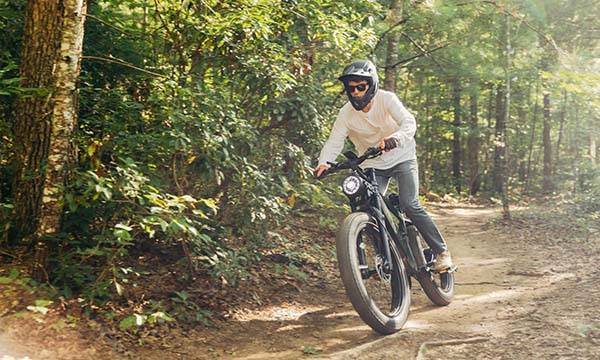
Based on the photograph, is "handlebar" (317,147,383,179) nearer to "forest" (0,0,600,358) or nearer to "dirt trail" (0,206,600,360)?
"forest" (0,0,600,358)

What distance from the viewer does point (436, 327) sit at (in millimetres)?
4371

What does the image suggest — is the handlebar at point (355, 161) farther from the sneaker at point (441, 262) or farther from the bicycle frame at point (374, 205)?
the sneaker at point (441, 262)

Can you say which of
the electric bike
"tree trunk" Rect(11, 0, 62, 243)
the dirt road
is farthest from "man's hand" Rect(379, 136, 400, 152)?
"tree trunk" Rect(11, 0, 62, 243)

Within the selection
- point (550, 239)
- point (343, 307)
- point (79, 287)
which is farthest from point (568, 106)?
point (79, 287)

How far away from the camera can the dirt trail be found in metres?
3.73

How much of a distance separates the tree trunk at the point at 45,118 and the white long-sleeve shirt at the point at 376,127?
7.25 ft

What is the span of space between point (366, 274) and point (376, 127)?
1.44 meters

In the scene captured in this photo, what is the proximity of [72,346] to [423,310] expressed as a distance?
328 centimetres

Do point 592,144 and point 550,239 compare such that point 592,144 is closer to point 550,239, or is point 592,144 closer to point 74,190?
point 550,239

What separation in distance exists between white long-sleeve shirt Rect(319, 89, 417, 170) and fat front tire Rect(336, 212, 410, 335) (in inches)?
30.3

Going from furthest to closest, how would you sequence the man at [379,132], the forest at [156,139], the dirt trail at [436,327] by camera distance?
the man at [379,132] < the forest at [156,139] < the dirt trail at [436,327]

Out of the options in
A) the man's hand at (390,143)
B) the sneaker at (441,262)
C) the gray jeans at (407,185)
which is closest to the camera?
the man's hand at (390,143)

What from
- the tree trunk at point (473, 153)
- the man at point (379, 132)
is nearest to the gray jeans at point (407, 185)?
the man at point (379, 132)

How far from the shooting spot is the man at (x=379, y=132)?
14.9 feet
